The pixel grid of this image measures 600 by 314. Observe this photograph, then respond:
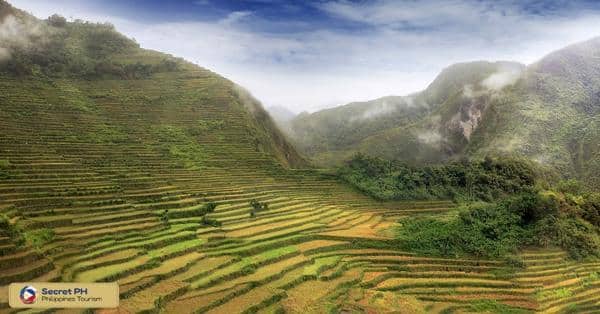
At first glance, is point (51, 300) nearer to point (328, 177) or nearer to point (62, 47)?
point (328, 177)

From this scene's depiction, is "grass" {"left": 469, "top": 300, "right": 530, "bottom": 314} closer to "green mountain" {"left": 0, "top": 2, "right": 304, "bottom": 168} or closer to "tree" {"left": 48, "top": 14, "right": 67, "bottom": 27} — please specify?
"green mountain" {"left": 0, "top": 2, "right": 304, "bottom": 168}

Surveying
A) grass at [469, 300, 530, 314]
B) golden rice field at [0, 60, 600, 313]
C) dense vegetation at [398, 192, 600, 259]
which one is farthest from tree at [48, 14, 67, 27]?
grass at [469, 300, 530, 314]

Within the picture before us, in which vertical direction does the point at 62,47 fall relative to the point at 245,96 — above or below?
above

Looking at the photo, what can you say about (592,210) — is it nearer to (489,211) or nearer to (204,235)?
(489,211)

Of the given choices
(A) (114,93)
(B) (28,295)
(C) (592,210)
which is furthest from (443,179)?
(B) (28,295)

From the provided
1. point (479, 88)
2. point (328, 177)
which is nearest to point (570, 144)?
point (479, 88)

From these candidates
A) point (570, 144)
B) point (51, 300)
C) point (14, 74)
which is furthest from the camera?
point (570, 144)

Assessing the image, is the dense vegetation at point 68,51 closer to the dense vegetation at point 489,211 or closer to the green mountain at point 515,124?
the dense vegetation at point 489,211
